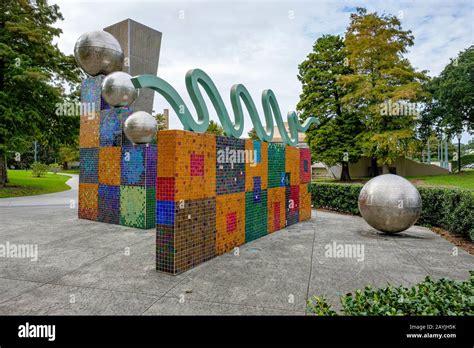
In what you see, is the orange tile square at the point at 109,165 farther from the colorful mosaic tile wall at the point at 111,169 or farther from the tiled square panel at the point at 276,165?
the tiled square panel at the point at 276,165

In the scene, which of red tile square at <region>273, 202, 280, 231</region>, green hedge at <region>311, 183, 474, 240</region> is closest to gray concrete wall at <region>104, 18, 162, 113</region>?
red tile square at <region>273, 202, 280, 231</region>

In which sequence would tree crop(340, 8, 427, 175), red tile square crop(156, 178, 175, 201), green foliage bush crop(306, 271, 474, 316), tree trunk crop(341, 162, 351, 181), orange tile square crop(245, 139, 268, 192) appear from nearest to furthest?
green foliage bush crop(306, 271, 474, 316), red tile square crop(156, 178, 175, 201), orange tile square crop(245, 139, 268, 192), tree crop(340, 8, 427, 175), tree trunk crop(341, 162, 351, 181)

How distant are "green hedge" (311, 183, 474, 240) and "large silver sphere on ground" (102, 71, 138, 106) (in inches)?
407

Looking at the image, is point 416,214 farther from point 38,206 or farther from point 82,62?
point 38,206

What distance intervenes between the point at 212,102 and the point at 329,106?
22.9 m

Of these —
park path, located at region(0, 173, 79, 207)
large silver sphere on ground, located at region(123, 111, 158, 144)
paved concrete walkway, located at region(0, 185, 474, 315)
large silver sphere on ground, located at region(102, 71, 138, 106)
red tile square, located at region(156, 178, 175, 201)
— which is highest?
large silver sphere on ground, located at region(102, 71, 138, 106)

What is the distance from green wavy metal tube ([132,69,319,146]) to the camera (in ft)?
20.7

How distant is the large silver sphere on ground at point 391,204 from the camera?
870 centimetres

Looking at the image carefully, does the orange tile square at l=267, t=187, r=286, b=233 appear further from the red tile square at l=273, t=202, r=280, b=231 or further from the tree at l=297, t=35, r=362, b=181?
the tree at l=297, t=35, r=362, b=181

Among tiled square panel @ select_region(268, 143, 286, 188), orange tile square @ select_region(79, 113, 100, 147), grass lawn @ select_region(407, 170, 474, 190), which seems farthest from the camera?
grass lawn @ select_region(407, 170, 474, 190)

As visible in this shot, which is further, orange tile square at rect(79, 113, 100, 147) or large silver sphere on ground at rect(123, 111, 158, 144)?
orange tile square at rect(79, 113, 100, 147)

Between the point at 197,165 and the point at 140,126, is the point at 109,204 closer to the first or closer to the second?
the point at 140,126

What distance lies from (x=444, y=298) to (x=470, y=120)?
33042 mm

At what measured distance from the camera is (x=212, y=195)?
23.2 ft
